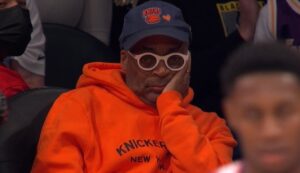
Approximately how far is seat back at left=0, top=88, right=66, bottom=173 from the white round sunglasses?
31 cm

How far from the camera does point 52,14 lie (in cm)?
321

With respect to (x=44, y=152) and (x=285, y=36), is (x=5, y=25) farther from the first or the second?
(x=285, y=36)

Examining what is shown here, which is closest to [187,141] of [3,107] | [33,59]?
[3,107]

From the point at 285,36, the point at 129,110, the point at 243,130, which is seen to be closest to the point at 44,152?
the point at 129,110

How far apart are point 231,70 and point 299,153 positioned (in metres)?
0.13

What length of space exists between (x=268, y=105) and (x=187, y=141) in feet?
3.70

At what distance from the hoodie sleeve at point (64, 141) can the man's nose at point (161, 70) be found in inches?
8.6

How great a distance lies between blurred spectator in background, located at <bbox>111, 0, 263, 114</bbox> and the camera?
2758 mm

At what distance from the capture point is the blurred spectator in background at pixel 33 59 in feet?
9.36

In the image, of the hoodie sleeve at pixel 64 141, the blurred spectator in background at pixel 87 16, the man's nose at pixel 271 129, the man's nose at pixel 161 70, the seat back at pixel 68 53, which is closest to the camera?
the man's nose at pixel 271 129

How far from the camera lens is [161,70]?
7.17 ft

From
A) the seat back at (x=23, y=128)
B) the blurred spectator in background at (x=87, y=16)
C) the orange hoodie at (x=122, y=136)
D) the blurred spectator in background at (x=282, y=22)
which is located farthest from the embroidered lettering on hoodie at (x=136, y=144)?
the blurred spectator in background at (x=87, y=16)

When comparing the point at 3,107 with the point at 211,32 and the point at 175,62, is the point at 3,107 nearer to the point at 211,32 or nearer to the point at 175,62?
the point at 175,62

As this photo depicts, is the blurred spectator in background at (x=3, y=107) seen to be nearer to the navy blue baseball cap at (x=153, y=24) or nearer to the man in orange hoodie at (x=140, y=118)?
the man in orange hoodie at (x=140, y=118)
